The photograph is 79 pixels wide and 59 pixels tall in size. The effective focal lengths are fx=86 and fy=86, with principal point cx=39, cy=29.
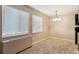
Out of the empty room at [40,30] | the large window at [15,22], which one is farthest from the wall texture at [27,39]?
the large window at [15,22]

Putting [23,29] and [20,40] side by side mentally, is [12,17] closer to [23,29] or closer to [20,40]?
[23,29]

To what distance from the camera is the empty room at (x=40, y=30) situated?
5.98ft

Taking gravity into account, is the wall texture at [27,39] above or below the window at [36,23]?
below

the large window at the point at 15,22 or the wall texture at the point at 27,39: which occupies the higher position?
the large window at the point at 15,22

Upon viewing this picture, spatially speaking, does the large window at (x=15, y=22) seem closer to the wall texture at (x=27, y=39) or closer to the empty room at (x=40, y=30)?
the empty room at (x=40, y=30)

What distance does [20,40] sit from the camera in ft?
6.21

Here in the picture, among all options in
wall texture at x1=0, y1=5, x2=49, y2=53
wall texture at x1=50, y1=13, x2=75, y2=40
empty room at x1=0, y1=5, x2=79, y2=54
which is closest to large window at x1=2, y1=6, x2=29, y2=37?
empty room at x1=0, y1=5, x2=79, y2=54

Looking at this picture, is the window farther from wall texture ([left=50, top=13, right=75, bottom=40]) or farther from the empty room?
wall texture ([left=50, top=13, right=75, bottom=40])

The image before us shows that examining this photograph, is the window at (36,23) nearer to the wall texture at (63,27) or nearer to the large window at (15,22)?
the large window at (15,22)

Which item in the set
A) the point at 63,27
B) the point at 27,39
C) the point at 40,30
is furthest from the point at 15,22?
the point at 63,27

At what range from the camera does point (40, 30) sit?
6.82 feet

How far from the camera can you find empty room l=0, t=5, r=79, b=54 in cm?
182

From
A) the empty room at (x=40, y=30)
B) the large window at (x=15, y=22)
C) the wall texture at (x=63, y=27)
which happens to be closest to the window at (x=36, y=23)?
the empty room at (x=40, y=30)
